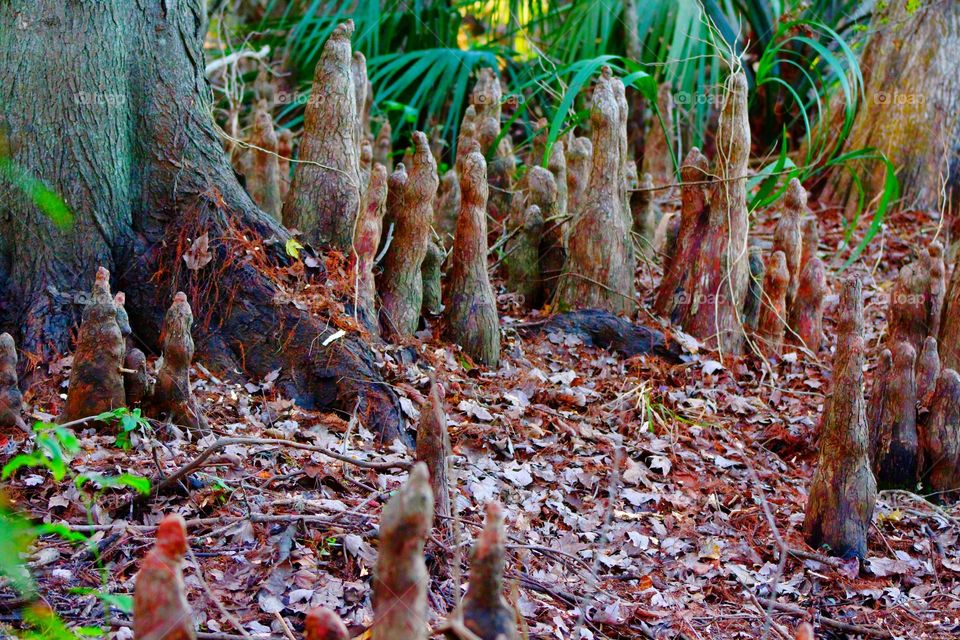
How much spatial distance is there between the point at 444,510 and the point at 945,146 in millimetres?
7455

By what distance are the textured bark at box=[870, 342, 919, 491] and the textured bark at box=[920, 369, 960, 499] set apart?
2.5 inches

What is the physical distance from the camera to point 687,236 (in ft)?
21.4

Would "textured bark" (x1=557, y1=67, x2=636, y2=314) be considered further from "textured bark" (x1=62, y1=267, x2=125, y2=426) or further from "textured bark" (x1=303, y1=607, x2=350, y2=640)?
"textured bark" (x1=303, y1=607, x2=350, y2=640)

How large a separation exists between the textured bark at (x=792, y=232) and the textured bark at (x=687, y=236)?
0.52m

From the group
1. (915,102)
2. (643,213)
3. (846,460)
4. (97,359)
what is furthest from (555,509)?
(915,102)

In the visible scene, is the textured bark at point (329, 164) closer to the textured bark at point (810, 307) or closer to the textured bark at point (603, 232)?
the textured bark at point (603, 232)

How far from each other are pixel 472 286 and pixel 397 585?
3.66 meters

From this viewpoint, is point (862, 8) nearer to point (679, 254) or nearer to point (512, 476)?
point (679, 254)

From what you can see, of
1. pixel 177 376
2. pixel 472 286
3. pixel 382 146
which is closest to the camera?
pixel 177 376

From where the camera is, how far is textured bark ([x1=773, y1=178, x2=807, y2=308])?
6289 mm

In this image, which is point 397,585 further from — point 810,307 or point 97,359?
point 810,307

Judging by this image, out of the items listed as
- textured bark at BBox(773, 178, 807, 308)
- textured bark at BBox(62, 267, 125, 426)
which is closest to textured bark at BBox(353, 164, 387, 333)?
textured bark at BBox(62, 267, 125, 426)

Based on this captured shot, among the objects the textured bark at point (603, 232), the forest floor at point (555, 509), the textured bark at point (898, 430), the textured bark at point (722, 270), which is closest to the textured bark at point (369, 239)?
the forest floor at point (555, 509)

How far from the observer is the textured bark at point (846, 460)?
13.2 ft
